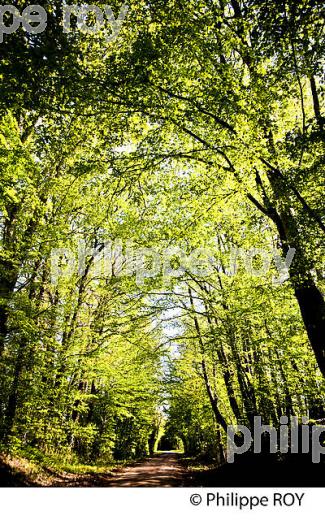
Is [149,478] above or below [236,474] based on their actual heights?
below
